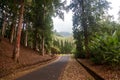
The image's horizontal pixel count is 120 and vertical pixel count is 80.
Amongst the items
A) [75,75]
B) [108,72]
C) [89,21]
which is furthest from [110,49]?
[89,21]

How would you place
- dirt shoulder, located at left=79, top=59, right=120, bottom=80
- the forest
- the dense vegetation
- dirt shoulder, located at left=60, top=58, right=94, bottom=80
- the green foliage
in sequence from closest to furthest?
dirt shoulder, located at left=79, top=59, right=120, bottom=80, dirt shoulder, located at left=60, top=58, right=94, bottom=80, the green foliage, the forest, the dense vegetation

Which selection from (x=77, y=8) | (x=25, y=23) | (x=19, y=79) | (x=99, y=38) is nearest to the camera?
(x=19, y=79)

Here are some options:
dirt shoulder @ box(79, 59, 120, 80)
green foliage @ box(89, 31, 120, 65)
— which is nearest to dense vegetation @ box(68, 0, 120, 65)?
green foliage @ box(89, 31, 120, 65)

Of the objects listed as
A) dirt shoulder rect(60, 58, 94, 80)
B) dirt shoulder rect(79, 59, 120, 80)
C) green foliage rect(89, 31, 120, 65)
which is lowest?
dirt shoulder rect(60, 58, 94, 80)

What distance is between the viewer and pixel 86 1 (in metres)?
27.3

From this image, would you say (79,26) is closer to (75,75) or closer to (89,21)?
(89,21)

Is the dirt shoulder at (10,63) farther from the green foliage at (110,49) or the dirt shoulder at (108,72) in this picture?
the green foliage at (110,49)

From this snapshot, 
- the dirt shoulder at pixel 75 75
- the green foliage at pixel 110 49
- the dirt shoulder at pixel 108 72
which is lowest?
the dirt shoulder at pixel 75 75

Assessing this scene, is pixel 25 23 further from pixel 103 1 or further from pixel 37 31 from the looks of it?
pixel 103 1

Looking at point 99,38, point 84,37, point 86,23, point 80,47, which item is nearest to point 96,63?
point 99,38

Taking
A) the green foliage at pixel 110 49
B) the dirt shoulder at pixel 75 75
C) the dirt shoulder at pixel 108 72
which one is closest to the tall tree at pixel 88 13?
the dirt shoulder at pixel 75 75

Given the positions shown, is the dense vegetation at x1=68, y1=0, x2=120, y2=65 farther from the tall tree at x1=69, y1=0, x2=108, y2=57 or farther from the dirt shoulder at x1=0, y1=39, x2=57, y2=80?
the dirt shoulder at x1=0, y1=39, x2=57, y2=80

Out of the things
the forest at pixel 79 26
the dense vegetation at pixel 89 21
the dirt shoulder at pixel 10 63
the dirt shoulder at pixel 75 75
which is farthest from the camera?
the dense vegetation at pixel 89 21

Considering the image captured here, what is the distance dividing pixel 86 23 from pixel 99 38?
39.4ft
